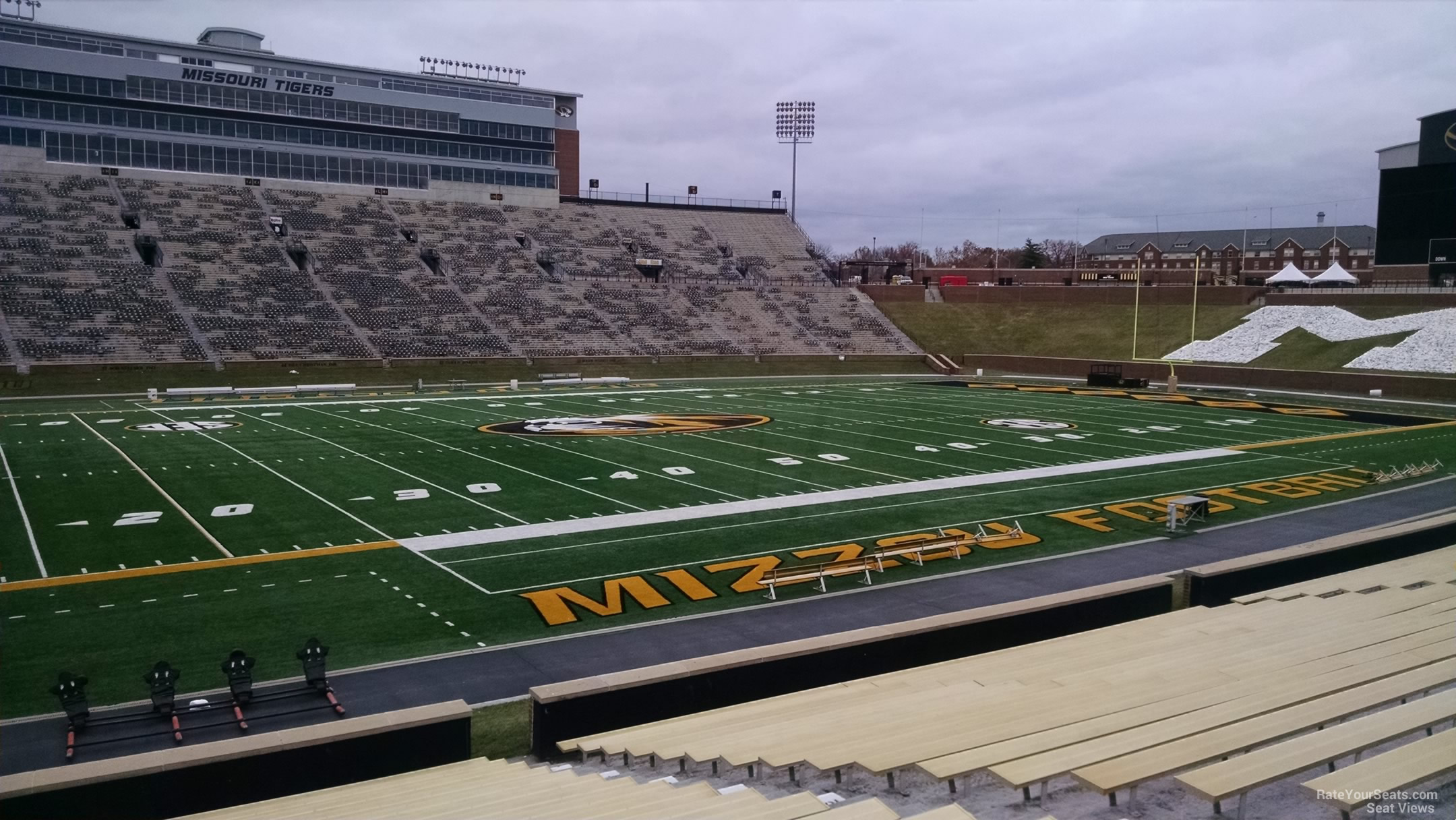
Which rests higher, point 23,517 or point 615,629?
point 23,517

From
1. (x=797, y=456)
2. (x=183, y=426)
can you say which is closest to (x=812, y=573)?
(x=797, y=456)

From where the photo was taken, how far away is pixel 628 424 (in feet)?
103

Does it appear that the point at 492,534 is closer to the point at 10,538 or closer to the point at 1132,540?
the point at 10,538

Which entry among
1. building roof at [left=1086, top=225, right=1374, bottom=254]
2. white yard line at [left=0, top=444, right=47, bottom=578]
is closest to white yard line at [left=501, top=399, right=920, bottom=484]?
white yard line at [left=0, top=444, right=47, bottom=578]

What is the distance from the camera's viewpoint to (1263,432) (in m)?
31.1

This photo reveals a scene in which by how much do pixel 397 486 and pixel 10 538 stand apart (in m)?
6.76

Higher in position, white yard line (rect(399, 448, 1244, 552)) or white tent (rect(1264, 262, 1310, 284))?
white tent (rect(1264, 262, 1310, 284))

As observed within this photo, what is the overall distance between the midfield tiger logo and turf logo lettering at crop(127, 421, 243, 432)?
784 centimetres

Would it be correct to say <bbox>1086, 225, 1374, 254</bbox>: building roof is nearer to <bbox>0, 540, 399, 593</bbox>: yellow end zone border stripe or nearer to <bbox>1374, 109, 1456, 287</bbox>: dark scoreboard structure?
<bbox>1374, 109, 1456, 287</bbox>: dark scoreboard structure

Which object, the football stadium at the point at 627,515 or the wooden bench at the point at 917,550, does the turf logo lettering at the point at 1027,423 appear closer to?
the football stadium at the point at 627,515

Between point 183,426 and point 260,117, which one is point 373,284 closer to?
point 260,117

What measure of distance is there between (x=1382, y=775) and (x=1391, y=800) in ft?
0.38

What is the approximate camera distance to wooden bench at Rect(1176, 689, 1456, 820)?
5164mm

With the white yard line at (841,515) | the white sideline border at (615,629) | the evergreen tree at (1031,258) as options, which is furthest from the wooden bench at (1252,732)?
the evergreen tree at (1031,258)
